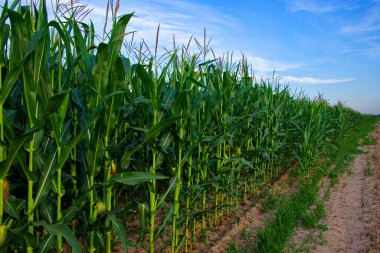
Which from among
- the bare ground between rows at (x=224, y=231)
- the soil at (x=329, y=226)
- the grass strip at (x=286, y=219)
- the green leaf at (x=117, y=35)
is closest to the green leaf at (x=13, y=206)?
the green leaf at (x=117, y=35)

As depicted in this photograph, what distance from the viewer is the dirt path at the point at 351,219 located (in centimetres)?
466

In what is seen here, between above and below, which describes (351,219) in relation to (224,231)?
above

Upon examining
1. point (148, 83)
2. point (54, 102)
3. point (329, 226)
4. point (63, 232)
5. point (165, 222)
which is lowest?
point (329, 226)

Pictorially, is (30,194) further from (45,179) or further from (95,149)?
(95,149)

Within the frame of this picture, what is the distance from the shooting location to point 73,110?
9.92 feet

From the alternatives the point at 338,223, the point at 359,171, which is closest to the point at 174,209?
the point at 338,223

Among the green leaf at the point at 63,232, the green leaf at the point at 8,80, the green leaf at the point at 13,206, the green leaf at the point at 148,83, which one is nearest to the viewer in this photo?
the green leaf at the point at 8,80

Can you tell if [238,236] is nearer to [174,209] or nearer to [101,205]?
[174,209]

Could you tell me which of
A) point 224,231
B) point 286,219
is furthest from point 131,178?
point 286,219

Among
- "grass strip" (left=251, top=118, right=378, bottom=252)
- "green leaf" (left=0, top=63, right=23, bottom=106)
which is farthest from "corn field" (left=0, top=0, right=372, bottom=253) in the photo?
"grass strip" (left=251, top=118, right=378, bottom=252)

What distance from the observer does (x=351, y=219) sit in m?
5.77

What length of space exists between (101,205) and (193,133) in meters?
1.50

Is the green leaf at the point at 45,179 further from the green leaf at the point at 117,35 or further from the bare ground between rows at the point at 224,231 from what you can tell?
the bare ground between rows at the point at 224,231

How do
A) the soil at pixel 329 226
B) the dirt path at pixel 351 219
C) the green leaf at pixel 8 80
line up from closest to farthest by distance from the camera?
the green leaf at pixel 8 80 < the soil at pixel 329 226 < the dirt path at pixel 351 219
